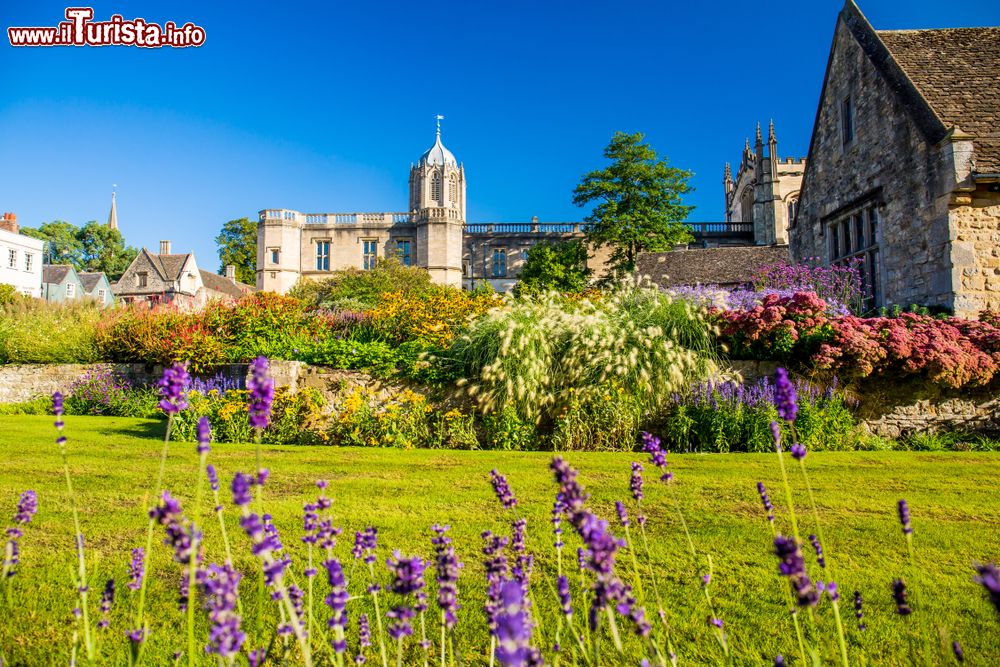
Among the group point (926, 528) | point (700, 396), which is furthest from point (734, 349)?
point (926, 528)

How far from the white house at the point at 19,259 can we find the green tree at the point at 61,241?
20233mm

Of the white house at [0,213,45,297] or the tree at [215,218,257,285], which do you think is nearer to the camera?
the white house at [0,213,45,297]

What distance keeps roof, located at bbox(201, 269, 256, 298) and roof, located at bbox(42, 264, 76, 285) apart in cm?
909

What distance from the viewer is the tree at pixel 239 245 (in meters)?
53.8

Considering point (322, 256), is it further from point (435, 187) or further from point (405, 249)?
point (435, 187)

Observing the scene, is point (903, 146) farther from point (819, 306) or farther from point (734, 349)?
point (734, 349)

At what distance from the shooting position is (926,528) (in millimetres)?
3867

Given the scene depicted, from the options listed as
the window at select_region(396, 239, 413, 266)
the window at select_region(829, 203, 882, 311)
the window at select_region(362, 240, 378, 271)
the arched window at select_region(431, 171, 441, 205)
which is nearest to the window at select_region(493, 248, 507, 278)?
the window at select_region(396, 239, 413, 266)

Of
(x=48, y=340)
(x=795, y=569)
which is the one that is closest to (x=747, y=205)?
(x=48, y=340)

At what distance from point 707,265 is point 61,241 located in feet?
192

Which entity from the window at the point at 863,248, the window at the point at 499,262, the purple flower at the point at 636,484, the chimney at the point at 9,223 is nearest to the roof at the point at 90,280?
the chimney at the point at 9,223

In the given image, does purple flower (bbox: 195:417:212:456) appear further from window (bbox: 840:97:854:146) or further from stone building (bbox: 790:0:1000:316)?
window (bbox: 840:97:854:146)

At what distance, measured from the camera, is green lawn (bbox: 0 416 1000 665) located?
2.41 m

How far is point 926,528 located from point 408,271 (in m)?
33.1
